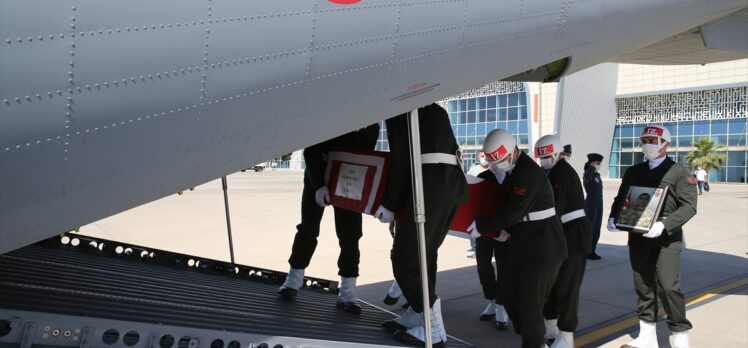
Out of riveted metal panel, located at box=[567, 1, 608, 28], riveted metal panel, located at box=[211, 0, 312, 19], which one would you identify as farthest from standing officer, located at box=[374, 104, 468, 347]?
riveted metal panel, located at box=[211, 0, 312, 19]

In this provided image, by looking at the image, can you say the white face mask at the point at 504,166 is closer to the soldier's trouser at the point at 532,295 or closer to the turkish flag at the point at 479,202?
the turkish flag at the point at 479,202

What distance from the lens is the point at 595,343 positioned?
5328 millimetres

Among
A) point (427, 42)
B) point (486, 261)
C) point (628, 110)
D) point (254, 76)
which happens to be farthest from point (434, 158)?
point (628, 110)

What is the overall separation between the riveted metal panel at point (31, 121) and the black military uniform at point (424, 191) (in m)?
2.22

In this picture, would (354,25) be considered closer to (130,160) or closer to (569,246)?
(130,160)

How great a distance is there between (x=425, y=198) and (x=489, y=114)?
50232 mm

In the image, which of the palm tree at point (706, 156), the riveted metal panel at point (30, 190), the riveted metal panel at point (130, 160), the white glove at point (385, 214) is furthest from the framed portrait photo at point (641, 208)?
the palm tree at point (706, 156)

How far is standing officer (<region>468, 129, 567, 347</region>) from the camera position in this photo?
4.26 m

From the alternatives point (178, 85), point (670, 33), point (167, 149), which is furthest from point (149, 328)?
point (670, 33)

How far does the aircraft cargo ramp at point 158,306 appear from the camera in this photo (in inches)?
118

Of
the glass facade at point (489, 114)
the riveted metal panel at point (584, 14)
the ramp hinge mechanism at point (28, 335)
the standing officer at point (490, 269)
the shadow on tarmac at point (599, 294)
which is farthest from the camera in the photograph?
the glass facade at point (489, 114)

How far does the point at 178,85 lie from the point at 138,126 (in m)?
0.23

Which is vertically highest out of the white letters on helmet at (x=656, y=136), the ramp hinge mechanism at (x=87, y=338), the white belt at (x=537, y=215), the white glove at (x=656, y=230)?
the white letters on helmet at (x=656, y=136)

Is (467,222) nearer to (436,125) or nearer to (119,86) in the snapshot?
(436,125)
